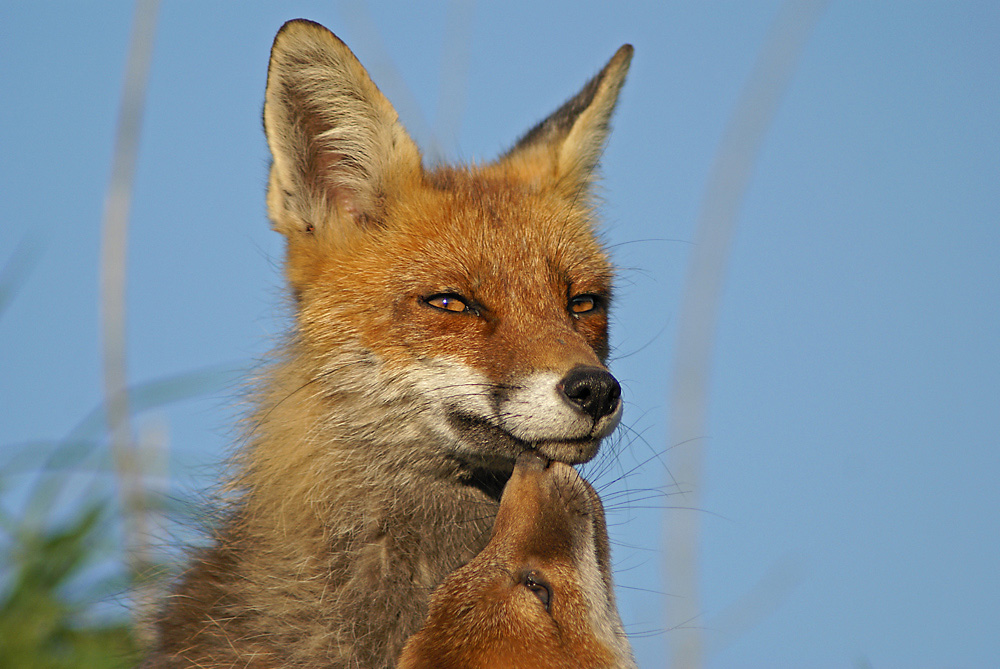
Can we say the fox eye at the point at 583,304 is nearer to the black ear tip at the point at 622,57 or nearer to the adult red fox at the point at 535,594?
the adult red fox at the point at 535,594

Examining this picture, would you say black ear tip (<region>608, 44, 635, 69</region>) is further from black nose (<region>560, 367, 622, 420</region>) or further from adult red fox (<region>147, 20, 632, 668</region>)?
black nose (<region>560, 367, 622, 420</region>)

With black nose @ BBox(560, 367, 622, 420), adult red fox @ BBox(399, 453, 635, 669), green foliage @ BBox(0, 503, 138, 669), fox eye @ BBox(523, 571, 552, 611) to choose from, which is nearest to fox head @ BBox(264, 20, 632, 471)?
black nose @ BBox(560, 367, 622, 420)

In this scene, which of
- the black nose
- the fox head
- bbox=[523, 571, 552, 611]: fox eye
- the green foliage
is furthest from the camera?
the green foliage

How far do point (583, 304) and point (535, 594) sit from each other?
5.75 feet

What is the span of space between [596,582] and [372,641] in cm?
102

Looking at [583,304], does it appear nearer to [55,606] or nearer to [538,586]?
[538,586]

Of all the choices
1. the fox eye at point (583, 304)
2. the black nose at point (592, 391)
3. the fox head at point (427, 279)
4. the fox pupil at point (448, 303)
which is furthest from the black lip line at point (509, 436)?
the fox eye at point (583, 304)

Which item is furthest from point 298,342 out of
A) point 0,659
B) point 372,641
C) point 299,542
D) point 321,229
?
point 0,659

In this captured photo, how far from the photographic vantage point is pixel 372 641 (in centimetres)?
394

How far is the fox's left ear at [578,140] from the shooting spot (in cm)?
536

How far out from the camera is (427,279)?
4.36 meters

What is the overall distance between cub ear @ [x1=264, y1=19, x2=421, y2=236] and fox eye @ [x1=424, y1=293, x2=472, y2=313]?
0.73 meters

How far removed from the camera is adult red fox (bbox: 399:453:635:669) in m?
3.11

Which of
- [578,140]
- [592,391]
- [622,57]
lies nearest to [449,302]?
[592,391]
